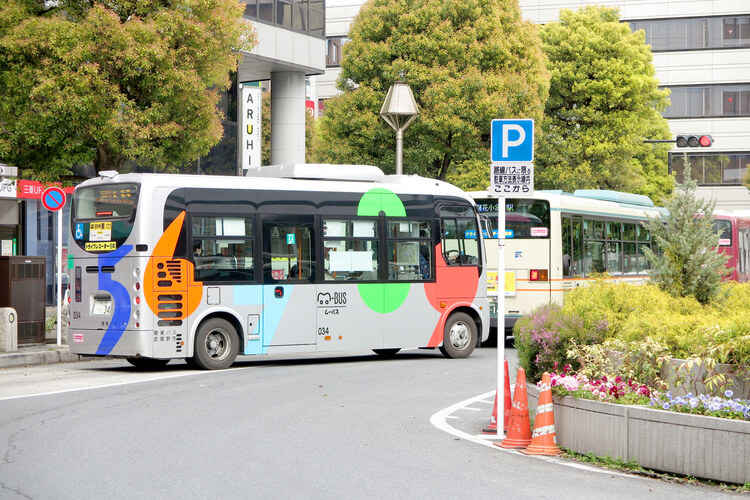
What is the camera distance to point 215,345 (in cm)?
1669

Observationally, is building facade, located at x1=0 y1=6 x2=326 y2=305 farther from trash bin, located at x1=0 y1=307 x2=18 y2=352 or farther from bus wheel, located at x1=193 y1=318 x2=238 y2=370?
bus wheel, located at x1=193 y1=318 x2=238 y2=370

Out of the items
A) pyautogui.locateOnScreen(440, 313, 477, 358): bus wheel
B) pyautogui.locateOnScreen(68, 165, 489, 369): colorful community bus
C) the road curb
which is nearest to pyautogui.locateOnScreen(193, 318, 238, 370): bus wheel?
pyautogui.locateOnScreen(68, 165, 489, 369): colorful community bus

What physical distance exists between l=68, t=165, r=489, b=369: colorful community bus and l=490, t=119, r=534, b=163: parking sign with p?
23.4 feet

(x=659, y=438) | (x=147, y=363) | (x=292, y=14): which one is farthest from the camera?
(x=292, y=14)

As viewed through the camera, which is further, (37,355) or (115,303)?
(37,355)

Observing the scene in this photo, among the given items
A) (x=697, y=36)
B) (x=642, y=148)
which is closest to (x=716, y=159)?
(x=697, y=36)

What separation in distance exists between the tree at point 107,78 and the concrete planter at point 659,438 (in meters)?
12.1

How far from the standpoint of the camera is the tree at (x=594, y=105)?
43.1m

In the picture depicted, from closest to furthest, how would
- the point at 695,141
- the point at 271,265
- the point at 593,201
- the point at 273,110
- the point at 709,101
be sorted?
the point at 271,265 < the point at 593,201 < the point at 273,110 < the point at 695,141 < the point at 709,101

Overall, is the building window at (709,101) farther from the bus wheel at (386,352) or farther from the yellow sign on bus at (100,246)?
the yellow sign on bus at (100,246)

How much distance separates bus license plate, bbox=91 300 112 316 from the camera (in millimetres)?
16219

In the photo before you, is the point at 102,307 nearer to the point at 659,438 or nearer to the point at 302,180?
the point at 302,180

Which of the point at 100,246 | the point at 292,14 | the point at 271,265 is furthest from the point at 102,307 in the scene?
the point at 292,14

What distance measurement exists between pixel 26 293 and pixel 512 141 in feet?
39.3
